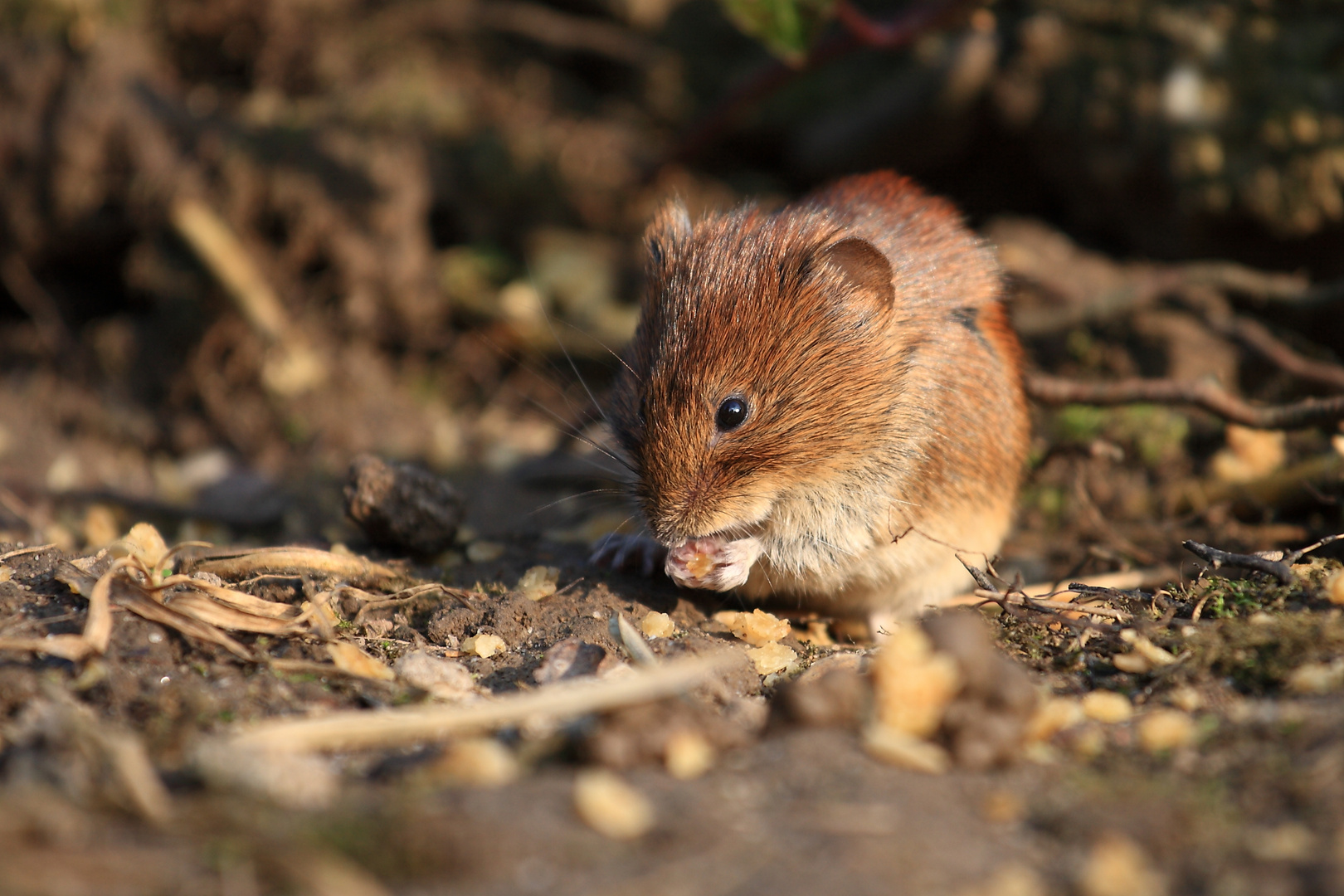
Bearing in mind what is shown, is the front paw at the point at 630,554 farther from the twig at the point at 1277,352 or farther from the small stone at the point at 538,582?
the twig at the point at 1277,352

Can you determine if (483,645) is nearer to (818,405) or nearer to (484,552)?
(484,552)

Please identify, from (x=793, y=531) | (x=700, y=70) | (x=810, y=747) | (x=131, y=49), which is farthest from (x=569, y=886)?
(x=700, y=70)

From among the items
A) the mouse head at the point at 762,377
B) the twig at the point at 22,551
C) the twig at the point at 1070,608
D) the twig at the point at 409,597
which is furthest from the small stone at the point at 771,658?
the twig at the point at 22,551

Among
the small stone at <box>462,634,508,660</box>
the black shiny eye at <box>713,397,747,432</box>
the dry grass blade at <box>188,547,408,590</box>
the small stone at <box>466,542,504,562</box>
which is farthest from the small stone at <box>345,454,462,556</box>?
the black shiny eye at <box>713,397,747,432</box>

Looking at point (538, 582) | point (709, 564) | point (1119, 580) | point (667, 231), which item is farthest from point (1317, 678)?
point (667, 231)

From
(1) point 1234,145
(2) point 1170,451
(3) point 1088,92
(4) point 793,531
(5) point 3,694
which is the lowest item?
(2) point 1170,451

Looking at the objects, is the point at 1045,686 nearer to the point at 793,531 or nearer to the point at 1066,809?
the point at 1066,809
